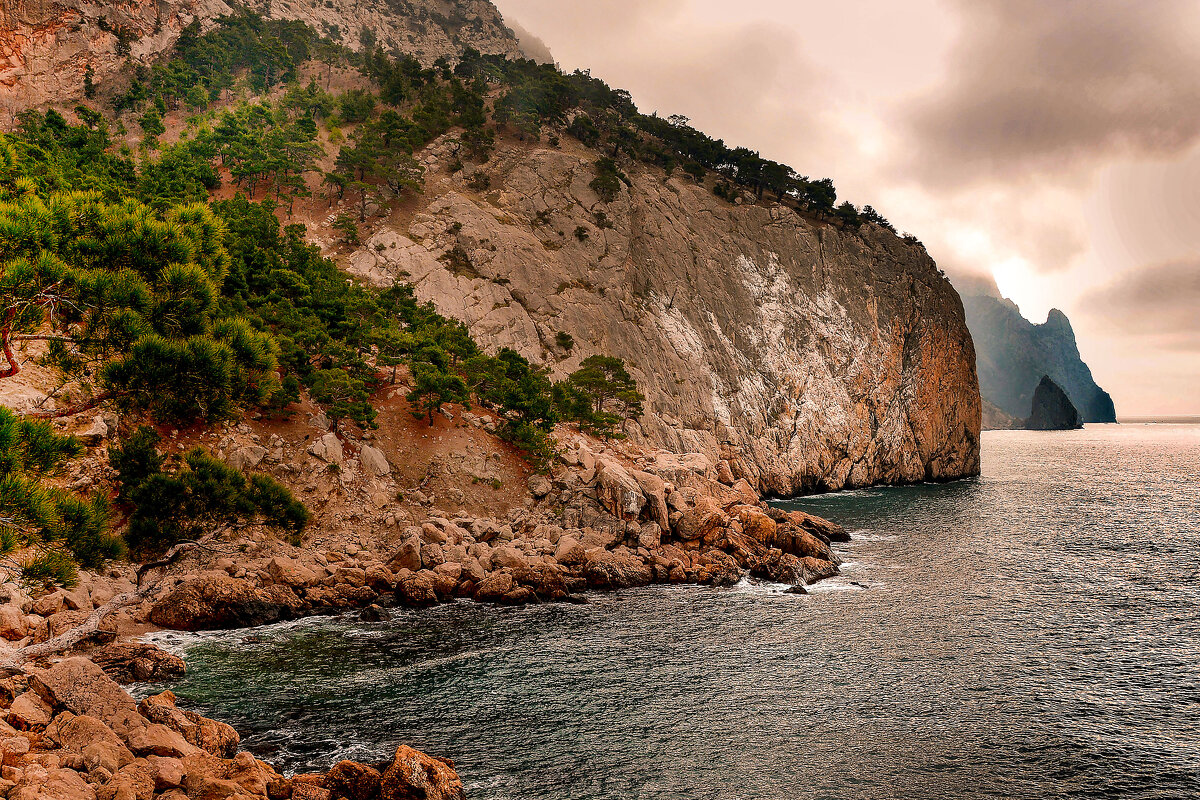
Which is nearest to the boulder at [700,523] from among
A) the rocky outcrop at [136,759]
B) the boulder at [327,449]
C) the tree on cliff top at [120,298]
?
the boulder at [327,449]

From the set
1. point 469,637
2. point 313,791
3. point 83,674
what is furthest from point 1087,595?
point 83,674

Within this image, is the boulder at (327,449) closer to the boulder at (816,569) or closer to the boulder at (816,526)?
the boulder at (816,569)

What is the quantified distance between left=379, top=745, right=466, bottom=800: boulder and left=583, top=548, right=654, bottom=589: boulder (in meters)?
23.9

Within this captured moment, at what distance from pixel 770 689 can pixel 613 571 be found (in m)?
16.9

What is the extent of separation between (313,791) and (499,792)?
203 inches

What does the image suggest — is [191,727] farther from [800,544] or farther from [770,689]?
[800,544]

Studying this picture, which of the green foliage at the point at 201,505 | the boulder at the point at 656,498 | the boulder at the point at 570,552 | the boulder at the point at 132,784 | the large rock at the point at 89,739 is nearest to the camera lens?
the boulder at the point at 132,784

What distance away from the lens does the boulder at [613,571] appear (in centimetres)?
3947

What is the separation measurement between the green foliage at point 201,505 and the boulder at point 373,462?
62.9 ft

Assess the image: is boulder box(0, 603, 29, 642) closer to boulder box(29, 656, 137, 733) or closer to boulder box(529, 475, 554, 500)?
boulder box(29, 656, 137, 733)

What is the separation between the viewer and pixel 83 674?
1620 centimetres

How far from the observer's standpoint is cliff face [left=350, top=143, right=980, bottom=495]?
74.9 m

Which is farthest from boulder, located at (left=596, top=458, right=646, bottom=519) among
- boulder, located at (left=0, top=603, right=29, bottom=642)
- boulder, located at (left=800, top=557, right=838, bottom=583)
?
boulder, located at (left=0, top=603, right=29, bottom=642)

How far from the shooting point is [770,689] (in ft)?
79.4
